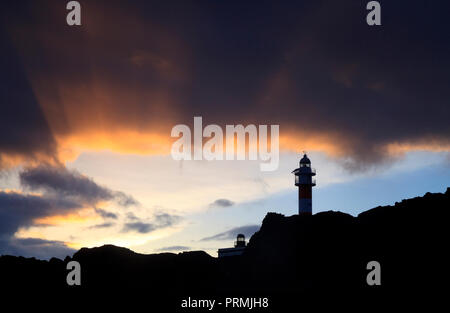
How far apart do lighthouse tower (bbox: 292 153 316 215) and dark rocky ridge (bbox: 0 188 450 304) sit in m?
11.0

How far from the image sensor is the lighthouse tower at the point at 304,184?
75.9 meters

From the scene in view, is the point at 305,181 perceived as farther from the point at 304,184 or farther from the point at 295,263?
the point at 295,263

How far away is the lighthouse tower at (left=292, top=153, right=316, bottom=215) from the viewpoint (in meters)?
75.9

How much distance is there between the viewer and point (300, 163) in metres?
79.9

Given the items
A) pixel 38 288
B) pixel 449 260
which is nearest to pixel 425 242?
pixel 449 260

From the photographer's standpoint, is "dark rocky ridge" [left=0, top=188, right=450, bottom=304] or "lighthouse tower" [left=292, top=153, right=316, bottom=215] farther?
"lighthouse tower" [left=292, top=153, right=316, bottom=215]

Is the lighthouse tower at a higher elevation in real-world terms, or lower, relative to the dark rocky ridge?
higher

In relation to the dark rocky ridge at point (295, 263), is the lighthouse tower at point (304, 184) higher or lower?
higher

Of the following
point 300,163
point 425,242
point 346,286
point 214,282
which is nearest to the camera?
point 425,242

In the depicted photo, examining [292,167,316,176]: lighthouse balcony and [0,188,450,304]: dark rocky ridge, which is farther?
[292,167,316,176]: lighthouse balcony

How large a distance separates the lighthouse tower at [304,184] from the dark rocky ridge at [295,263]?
11033 millimetres

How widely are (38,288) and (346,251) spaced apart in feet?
143

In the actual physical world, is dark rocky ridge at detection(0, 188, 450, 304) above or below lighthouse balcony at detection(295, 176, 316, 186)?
below
